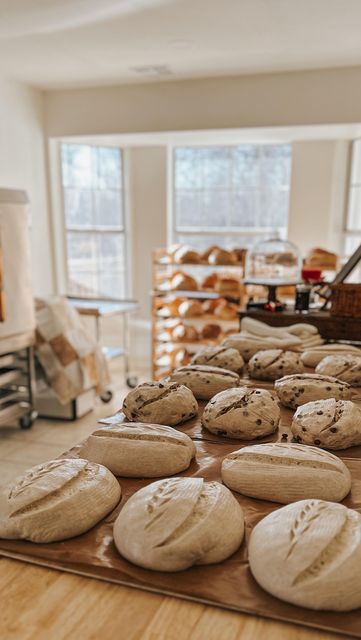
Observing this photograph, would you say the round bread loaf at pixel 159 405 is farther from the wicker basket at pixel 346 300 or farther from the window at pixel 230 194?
the window at pixel 230 194

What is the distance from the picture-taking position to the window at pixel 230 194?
189 inches

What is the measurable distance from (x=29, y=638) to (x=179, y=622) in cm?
21

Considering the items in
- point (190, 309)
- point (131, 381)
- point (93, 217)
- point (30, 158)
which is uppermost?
point (30, 158)

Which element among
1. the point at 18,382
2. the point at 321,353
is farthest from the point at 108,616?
the point at 18,382

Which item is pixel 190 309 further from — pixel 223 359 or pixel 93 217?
pixel 223 359

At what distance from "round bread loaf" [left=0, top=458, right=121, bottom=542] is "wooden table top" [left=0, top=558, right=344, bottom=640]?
0.09 metres

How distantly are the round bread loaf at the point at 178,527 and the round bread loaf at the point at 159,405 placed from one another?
41 centimetres

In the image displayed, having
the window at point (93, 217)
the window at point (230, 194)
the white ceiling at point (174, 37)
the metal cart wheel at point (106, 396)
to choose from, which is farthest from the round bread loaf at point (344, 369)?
the window at point (93, 217)

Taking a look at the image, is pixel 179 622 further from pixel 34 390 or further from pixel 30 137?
pixel 30 137

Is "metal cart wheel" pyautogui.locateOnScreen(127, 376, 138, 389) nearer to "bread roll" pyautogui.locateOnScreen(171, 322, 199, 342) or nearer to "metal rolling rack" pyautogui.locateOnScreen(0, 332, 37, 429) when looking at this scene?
"bread roll" pyautogui.locateOnScreen(171, 322, 199, 342)

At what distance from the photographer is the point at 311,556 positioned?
77 centimetres

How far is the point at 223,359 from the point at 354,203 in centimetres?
321

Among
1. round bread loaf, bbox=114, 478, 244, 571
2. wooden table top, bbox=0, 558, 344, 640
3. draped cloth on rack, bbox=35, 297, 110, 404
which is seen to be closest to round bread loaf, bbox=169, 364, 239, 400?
round bread loaf, bbox=114, 478, 244, 571

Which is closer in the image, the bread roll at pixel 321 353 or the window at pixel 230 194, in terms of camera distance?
the bread roll at pixel 321 353
